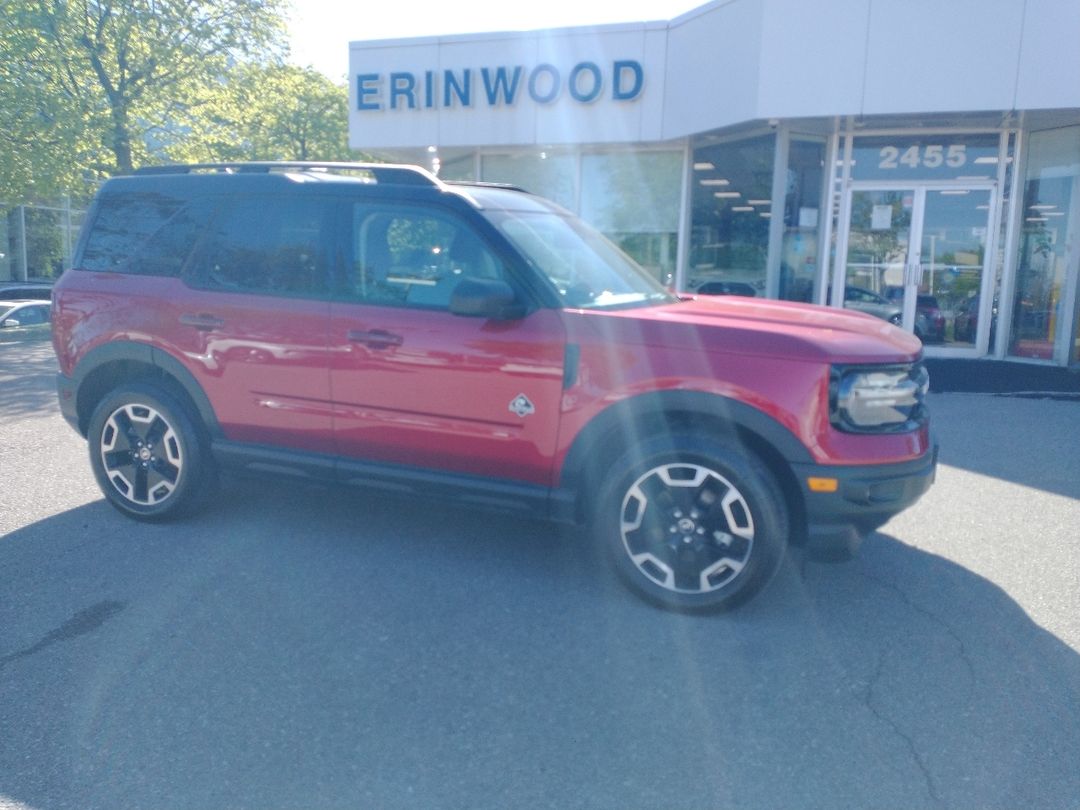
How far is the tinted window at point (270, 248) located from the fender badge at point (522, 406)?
1242 millimetres

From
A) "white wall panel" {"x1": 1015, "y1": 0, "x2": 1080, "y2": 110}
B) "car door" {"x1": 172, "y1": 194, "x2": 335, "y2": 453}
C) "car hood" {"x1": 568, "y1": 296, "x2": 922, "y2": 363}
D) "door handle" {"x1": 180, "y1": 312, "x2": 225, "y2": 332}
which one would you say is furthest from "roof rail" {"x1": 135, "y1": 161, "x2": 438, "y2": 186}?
"white wall panel" {"x1": 1015, "y1": 0, "x2": 1080, "y2": 110}

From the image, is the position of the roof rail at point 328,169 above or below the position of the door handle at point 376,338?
above

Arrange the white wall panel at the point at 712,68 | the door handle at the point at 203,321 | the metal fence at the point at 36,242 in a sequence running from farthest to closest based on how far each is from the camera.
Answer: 1. the metal fence at the point at 36,242
2. the white wall panel at the point at 712,68
3. the door handle at the point at 203,321

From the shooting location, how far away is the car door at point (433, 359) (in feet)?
14.0

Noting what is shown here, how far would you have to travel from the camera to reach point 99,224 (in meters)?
A: 5.40

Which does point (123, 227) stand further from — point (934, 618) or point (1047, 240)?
point (1047, 240)

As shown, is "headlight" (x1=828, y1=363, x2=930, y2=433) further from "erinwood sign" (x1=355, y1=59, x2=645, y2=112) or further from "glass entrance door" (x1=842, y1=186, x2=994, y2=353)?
"erinwood sign" (x1=355, y1=59, x2=645, y2=112)

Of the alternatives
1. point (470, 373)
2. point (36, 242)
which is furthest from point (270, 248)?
point (36, 242)

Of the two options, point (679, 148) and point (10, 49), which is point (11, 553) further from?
point (10, 49)

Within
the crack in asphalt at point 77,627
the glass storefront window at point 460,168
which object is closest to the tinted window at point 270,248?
the crack in asphalt at point 77,627

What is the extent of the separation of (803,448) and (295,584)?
2445mm

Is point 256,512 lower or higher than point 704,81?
lower

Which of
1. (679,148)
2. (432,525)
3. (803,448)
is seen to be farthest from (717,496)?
(679,148)

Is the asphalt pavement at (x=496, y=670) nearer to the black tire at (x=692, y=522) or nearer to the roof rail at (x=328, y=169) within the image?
the black tire at (x=692, y=522)
